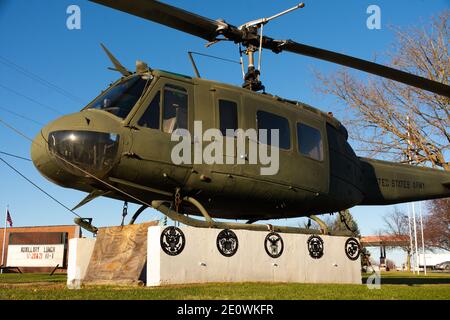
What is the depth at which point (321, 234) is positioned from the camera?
1080 centimetres

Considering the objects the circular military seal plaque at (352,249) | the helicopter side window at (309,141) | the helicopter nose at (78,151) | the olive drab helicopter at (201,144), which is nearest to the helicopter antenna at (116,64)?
the olive drab helicopter at (201,144)

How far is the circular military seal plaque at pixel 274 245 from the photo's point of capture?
9.58 m

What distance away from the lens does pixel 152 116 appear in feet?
30.1

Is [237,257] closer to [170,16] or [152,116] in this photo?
[152,116]

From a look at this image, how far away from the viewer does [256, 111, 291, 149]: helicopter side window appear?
10.4 meters

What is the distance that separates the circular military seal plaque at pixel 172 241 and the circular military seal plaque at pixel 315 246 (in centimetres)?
318

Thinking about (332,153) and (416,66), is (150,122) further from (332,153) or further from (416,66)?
(416,66)

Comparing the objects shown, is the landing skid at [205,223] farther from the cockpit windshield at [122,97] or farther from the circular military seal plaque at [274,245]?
the cockpit windshield at [122,97]

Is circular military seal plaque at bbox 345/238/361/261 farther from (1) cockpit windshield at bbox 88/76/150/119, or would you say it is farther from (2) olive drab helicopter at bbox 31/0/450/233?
(1) cockpit windshield at bbox 88/76/150/119

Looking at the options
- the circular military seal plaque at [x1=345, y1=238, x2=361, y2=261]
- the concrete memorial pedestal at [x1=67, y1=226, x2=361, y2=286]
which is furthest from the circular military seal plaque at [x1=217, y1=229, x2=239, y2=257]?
the circular military seal plaque at [x1=345, y1=238, x2=361, y2=261]

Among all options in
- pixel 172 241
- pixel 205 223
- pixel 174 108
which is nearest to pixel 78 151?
pixel 174 108

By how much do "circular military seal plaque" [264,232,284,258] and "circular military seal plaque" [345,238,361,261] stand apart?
2.10 m

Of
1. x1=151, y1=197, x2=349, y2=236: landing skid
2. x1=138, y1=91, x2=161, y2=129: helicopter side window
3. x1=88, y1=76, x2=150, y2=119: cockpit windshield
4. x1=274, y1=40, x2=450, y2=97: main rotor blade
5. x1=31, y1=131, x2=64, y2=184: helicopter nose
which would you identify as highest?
x1=274, y1=40, x2=450, y2=97: main rotor blade

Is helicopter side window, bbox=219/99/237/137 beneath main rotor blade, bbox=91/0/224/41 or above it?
beneath
